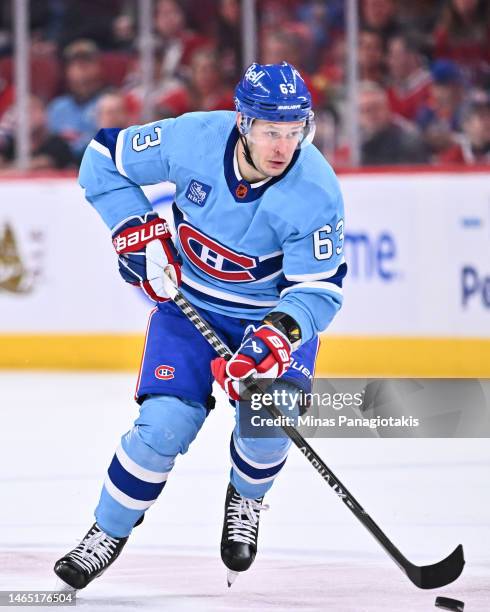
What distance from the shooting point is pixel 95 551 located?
307 centimetres

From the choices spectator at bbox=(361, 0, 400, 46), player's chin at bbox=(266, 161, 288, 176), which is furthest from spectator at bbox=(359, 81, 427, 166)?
player's chin at bbox=(266, 161, 288, 176)

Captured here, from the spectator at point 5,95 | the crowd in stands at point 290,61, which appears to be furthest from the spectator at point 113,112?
the spectator at point 5,95

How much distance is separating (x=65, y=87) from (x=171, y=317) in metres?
4.12

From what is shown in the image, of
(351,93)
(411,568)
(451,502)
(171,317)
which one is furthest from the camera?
(351,93)

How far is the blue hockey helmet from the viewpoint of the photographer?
9.89ft

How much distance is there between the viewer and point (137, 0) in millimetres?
7051

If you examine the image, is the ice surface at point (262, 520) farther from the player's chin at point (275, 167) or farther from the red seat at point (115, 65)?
the red seat at point (115, 65)

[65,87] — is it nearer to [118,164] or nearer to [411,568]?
[118,164]

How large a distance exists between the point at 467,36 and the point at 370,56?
477 millimetres

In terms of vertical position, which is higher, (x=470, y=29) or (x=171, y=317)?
(x=171, y=317)

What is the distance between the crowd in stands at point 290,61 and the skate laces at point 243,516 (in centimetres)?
342

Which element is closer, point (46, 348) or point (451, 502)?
point (451, 502)

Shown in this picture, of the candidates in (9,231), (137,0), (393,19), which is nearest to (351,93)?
(393,19)

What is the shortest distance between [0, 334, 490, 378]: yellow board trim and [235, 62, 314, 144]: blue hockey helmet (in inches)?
129
